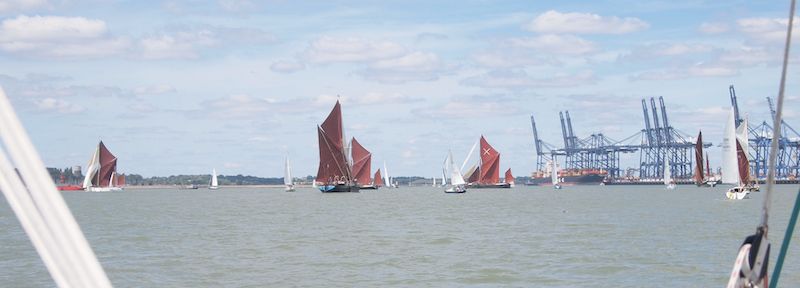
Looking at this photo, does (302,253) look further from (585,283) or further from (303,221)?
(303,221)

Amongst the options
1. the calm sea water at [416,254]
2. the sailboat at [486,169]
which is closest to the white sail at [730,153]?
the calm sea water at [416,254]

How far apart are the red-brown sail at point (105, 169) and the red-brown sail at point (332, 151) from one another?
177ft

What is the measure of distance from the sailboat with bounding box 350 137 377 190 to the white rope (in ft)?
325

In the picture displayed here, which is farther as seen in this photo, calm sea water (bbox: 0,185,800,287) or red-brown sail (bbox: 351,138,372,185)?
red-brown sail (bbox: 351,138,372,185)

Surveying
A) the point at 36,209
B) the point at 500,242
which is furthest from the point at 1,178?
the point at 500,242

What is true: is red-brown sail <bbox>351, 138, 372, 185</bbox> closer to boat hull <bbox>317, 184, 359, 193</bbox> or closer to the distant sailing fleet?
the distant sailing fleet

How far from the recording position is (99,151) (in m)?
123

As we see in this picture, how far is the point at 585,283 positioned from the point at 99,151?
120 metres

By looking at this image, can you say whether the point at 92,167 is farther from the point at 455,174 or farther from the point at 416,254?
the point at 416,254

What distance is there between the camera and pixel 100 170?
414 ft

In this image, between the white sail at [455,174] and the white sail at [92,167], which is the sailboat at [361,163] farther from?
the white sail at [92,167]

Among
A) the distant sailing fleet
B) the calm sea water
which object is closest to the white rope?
the calm sea water

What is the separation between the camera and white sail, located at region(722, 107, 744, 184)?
6762 cm

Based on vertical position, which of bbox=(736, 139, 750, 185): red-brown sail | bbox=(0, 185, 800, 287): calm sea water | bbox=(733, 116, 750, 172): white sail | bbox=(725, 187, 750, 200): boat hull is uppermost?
bbox=(733, 116, 750, 172): white sail
